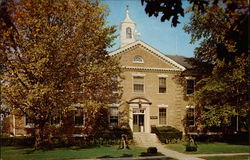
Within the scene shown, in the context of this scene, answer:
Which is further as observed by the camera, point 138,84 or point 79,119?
point 138,84

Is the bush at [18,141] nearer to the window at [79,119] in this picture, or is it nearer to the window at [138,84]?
the window at [79,119]

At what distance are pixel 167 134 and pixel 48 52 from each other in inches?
492

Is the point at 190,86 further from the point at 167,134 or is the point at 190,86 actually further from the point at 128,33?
the point at 128,33

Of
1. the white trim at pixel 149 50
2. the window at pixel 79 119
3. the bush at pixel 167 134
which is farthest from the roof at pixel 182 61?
the window at pixel 79 119

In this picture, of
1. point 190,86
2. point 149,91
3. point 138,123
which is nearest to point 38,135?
point 138,123

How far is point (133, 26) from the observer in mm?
29734

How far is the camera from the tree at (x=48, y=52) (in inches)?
521

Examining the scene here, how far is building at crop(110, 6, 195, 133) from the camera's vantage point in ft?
77.4

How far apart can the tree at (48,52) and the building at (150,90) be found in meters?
7.69

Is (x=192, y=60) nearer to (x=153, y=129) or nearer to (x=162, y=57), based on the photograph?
(x=162, y=57)

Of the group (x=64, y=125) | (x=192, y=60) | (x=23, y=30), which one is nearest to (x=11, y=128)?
(x=64, y=125)

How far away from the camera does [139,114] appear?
23719 millimetres

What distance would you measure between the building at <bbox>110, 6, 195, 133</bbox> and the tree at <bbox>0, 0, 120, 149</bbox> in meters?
7.69

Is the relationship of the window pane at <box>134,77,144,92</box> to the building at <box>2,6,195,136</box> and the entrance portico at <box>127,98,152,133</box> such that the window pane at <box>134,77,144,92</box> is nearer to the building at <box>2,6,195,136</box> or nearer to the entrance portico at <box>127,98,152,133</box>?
the building at <box>2,6,195,136</box>
